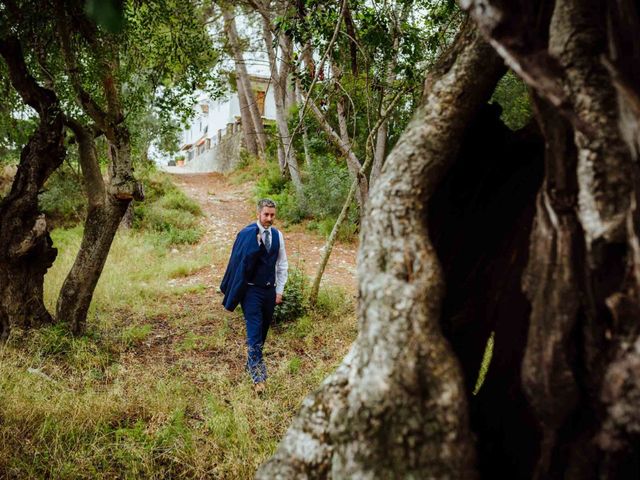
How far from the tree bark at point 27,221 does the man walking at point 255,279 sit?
8.24 ft

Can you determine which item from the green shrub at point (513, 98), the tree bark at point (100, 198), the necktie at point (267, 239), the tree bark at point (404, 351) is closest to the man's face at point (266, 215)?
the necktie at point (267, 239)

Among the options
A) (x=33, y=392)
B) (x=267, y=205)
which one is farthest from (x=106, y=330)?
(x=267, y=205)

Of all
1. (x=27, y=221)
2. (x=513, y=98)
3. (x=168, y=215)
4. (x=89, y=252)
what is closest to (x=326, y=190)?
(x=168, y=215)

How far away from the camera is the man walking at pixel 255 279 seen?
203 inches

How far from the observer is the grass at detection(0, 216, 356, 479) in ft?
11.2

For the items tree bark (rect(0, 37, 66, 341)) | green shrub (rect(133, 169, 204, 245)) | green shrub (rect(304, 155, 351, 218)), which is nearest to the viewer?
tree bark (rect(0, 37, 66, 341))

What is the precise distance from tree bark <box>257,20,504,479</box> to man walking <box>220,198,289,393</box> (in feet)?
Result: 10.8

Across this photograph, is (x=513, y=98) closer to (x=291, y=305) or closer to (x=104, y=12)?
(x=291, y=305)

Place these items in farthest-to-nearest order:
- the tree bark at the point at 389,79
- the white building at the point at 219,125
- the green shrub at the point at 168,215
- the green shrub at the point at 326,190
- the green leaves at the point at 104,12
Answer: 1. the white building at the point at 219,125
2. the green shrub at the point at 326,190
3. the green shrub at the point at 168,215
4. the tree bark at the point at 389,79
5. the green leaves at the point at 104,12

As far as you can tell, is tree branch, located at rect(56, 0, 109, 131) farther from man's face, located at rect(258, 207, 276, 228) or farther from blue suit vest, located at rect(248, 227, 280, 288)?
blue suit vest, located at rect(248, 227, 280, 288)

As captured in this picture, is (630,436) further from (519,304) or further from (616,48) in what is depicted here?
(616,48)

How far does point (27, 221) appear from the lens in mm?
5586

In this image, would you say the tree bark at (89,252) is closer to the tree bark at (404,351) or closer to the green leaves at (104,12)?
the green leaves at (104,12)

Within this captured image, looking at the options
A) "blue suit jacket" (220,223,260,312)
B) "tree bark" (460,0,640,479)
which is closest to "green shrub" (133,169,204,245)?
"blue suit jacket" (220,223,260,312)
